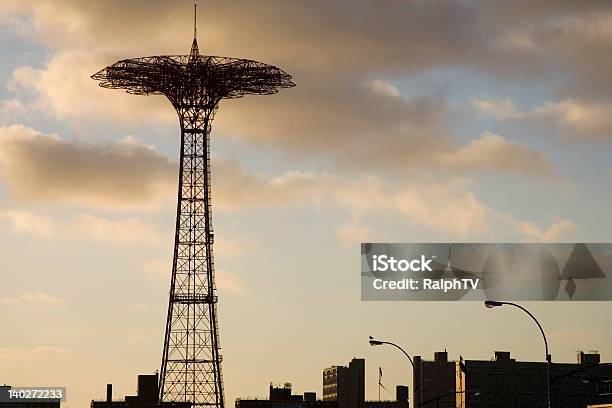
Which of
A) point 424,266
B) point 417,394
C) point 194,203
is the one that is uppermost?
point 194,203

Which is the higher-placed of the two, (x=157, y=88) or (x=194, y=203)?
(x=157, y=88)

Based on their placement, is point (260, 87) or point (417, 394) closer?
point (417, 394)

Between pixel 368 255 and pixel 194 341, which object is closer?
pixel 368 255

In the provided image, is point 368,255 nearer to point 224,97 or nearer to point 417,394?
point 417,394

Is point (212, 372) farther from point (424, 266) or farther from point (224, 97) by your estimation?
point (424, 266)

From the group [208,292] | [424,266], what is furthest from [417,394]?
[208,292]

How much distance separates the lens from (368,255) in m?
127

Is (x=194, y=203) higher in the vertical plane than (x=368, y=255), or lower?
higher

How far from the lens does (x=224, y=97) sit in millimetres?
174625

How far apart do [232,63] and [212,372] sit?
1295 inches

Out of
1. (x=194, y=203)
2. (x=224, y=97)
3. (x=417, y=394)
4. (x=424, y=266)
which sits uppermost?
Result: (x=224, y=97)

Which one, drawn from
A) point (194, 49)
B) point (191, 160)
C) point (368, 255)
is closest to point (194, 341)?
point (191, 160)

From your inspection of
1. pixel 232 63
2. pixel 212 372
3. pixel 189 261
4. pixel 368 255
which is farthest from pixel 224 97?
pixel 368 255

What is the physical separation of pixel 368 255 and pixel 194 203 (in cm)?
5028
